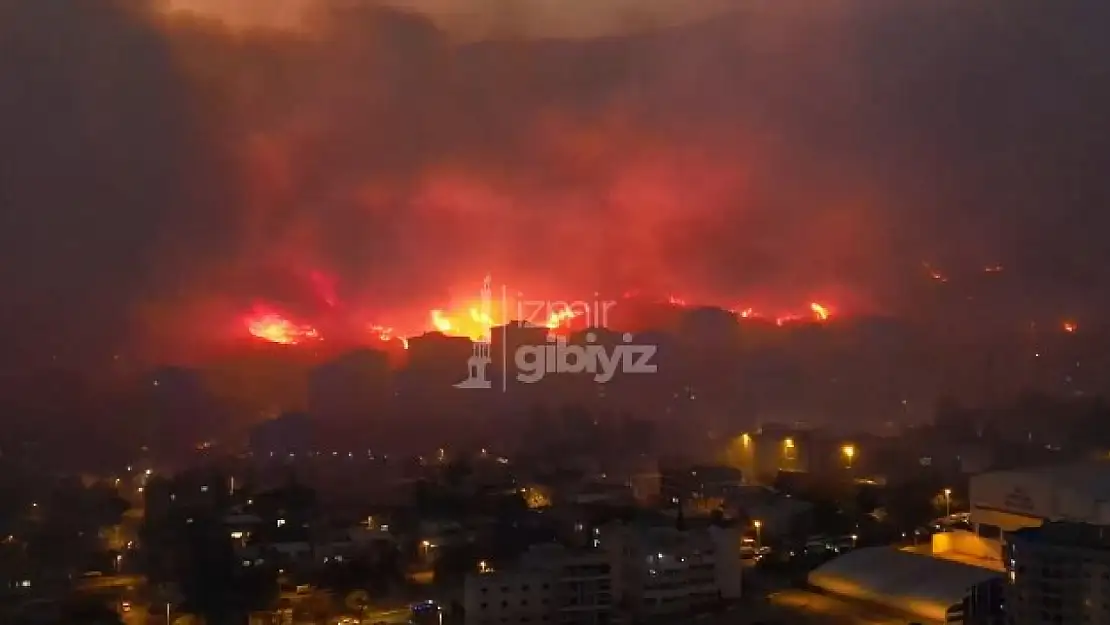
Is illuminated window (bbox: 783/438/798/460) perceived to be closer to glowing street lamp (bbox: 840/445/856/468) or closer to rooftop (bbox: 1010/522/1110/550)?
glowing street lamp (bbox: 840/445/856/468)

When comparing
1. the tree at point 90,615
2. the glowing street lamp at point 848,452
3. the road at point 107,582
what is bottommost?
the tree at point 90,615

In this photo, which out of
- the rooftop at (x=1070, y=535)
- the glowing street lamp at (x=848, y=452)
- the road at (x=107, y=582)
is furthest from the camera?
the glowing street lamp at (x=848, y=452)

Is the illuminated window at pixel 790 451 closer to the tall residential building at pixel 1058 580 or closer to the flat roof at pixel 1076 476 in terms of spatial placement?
the flat roof at pixel 1076 476

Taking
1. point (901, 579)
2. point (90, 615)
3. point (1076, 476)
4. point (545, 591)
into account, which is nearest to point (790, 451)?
point (1076, 476)

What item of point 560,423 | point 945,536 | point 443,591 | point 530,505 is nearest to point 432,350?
point 560,423

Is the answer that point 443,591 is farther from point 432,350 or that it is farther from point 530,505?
point 432,350

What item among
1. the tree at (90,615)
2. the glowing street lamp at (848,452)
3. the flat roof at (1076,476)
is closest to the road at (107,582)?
the tree at (90,615)

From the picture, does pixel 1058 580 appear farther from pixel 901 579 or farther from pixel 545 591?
pixel 545 591
